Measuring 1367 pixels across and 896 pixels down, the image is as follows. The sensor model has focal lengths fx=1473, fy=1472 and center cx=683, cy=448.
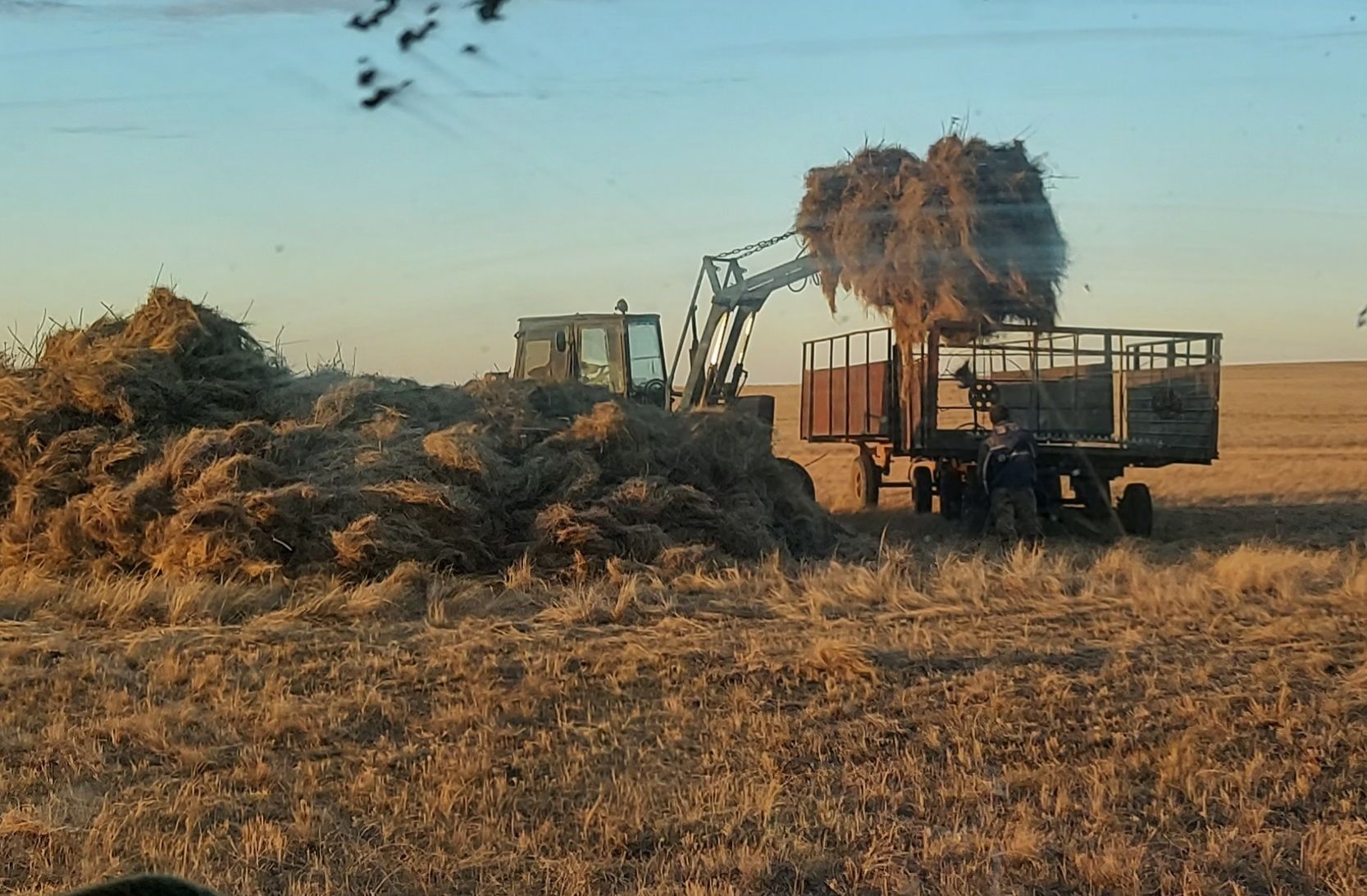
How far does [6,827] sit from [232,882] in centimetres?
99

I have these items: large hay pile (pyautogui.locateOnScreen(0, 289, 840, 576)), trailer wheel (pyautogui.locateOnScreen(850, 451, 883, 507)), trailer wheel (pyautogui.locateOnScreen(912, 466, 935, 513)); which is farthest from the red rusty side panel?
large hay pile (pyautogui.locateOnScreen(0, 289, 840, 576))

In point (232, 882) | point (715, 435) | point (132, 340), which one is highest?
point (132, 340)

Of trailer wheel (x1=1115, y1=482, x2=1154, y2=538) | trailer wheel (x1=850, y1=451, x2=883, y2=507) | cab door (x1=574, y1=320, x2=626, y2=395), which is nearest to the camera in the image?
trailer wheel (x1=1115, y1=482, x2=1154, y2=538)

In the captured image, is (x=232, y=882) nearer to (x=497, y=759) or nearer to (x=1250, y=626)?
(x=497, y=759)

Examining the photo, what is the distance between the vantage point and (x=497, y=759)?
20.6 feet

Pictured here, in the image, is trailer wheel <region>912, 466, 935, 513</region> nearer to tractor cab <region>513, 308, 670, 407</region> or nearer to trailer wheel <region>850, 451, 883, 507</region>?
trailer wheel <region>850, 451, 883, 507</region>

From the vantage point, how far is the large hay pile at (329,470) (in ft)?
39.1

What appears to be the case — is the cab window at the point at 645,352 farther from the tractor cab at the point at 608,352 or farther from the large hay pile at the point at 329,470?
the large hay pile at the point at 329,470

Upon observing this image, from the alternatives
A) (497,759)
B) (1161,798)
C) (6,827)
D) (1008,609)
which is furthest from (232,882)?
(1008,609)

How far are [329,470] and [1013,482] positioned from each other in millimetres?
7272

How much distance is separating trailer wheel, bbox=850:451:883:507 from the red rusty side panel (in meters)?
0.44

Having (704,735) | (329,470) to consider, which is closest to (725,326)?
(329,470)

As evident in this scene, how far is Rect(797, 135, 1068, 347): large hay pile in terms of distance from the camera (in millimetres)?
16484

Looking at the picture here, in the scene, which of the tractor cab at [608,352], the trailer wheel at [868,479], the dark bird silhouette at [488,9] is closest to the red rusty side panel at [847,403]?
the trailer wheel at [868,479]
